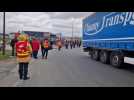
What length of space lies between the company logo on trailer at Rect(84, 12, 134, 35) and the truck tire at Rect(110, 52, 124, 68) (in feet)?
5.31

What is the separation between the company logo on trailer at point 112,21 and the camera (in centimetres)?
1568

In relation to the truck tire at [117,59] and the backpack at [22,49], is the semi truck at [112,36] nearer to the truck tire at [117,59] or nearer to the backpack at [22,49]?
the truck tire at [117,59]

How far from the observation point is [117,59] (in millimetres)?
17234

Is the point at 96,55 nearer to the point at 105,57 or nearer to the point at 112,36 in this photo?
the point at 105,57

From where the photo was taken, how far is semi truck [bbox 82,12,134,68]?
1567 centimetres

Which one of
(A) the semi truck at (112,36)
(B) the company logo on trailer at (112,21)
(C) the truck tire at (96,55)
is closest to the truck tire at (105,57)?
(A) the semi truck at (112,36)

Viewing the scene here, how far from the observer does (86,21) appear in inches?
1113

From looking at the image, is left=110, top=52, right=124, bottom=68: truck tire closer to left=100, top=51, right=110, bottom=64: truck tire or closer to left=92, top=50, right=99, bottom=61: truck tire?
left=100, top=51, right=110, bottom=64: truck tire

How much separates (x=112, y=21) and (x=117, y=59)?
259cm

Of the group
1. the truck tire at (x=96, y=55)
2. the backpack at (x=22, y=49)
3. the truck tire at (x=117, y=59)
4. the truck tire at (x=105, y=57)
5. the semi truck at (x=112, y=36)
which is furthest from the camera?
the truck tire at (x=96, y=55)

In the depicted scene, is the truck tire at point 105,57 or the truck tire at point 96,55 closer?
the truck tire at point 105,57
